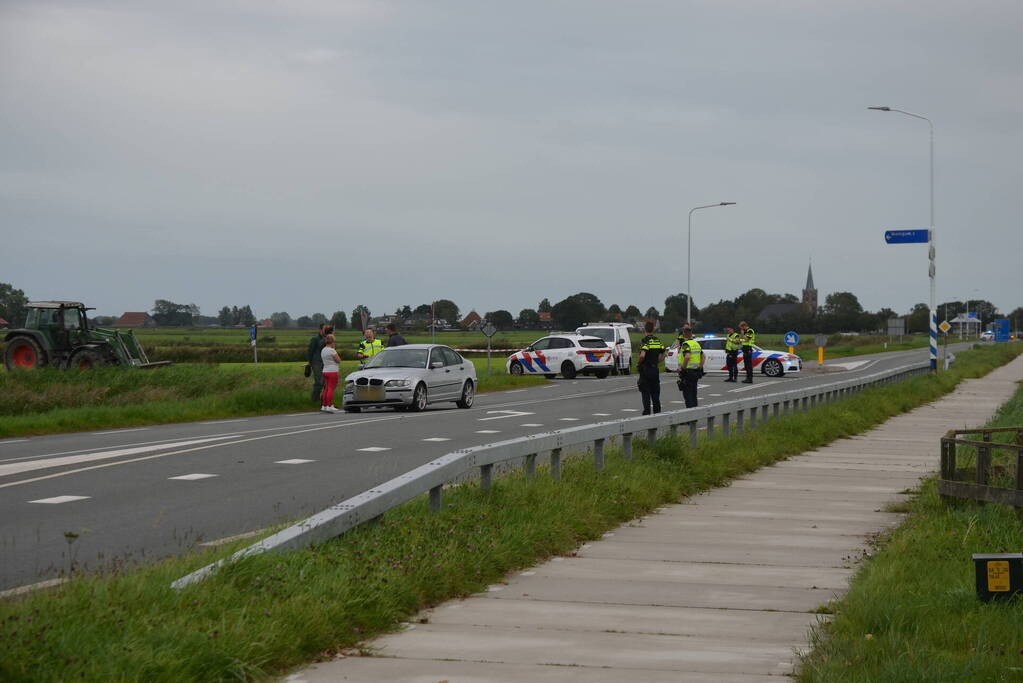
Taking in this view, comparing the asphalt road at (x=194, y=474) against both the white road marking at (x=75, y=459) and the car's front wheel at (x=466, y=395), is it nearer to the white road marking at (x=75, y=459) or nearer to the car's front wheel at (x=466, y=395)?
the white road marking at (x=75, y=459)

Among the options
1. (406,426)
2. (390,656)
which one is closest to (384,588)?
(390,656)

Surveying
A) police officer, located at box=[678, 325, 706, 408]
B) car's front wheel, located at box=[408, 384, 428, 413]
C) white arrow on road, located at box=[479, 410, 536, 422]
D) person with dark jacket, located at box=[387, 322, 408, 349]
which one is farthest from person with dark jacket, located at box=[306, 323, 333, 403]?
police officer, located at box=[678, 325, 706, 408]

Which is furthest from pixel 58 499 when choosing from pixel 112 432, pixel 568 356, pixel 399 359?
pixel 568 356

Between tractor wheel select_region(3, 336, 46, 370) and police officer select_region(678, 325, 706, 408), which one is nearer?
police officer select_region(678, 325, 706, 408)

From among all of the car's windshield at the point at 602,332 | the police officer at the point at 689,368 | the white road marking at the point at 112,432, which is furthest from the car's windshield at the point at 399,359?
the car's windshield at the point at 602,332

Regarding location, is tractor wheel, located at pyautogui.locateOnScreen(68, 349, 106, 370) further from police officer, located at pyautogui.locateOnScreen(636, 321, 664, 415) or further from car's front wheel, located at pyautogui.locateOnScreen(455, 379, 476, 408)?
police officer, located at pyautogui.locateOnScreen(636, 321, 664, 415)

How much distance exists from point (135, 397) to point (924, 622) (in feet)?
79.1

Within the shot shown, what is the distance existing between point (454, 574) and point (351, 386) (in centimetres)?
1991

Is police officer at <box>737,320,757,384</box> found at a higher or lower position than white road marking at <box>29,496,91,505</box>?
higher

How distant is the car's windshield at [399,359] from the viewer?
93.2ft

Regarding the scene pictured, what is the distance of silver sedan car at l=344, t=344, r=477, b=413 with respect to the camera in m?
27.4

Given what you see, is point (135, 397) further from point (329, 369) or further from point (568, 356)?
point (568, 356)

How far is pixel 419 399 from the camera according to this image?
2778cm

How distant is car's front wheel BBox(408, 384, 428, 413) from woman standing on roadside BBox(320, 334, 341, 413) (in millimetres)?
1621
